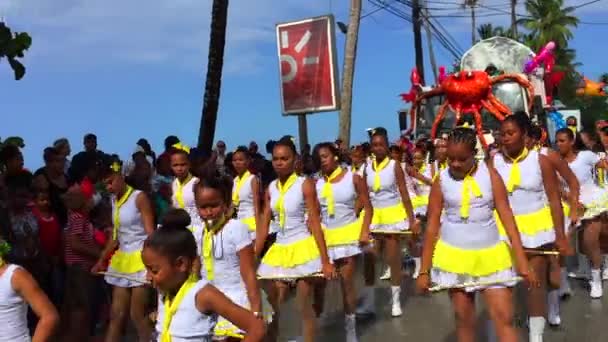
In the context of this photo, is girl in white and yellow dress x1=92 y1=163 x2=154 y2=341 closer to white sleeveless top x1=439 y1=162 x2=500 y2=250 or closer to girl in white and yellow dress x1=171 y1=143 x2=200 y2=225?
girl in white and yellow dress x1=171 y1=143 x2=200 y2=225

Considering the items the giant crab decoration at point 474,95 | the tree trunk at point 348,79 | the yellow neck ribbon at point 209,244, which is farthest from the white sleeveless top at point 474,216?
the tree trunk at point 348,79

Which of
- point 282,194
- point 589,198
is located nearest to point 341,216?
point 282,194

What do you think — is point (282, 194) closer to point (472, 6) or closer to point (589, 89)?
point (472, 6)

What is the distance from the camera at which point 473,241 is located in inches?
213

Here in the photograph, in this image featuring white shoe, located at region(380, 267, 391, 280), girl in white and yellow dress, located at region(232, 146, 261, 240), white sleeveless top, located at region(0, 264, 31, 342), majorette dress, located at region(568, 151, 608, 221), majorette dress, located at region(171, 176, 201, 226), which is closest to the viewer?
white sleeveless top, located at region(0, 264, 31, 342)

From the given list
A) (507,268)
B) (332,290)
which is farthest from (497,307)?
(332,290)

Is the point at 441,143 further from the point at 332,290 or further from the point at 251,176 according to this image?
the point at 251,176

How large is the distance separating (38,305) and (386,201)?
585 cm

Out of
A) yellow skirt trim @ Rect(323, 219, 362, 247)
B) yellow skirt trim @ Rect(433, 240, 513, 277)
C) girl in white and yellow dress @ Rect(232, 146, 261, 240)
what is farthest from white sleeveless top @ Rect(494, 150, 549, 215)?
girl in white and yellow dress @ Rect(232, 146, 261, 240)

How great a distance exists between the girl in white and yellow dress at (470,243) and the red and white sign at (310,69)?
692 centimetres

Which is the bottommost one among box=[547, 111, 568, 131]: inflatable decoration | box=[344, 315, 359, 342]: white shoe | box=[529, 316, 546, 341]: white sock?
box=[344, 315, 359, 342]: white shoe

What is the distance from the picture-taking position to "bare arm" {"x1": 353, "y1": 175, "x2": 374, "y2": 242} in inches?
299

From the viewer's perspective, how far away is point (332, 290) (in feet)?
33.2

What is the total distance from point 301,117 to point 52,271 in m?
6.48
